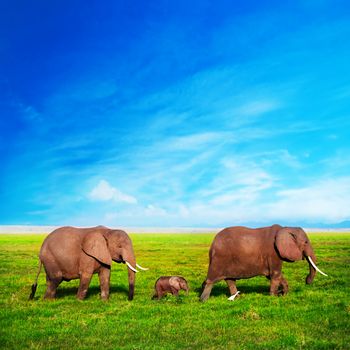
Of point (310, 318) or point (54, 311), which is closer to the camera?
point (310, 318)

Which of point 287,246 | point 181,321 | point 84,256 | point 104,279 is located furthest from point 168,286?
point 287,246

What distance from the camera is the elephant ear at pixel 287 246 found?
49.2ft

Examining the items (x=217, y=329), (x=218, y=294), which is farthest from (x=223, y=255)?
(x=217, y=329)

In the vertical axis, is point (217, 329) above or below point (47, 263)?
below

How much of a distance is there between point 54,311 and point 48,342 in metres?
3.54

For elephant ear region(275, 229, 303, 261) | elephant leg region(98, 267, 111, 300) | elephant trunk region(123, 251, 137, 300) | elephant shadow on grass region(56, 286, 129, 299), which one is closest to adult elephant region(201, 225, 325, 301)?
elephant ear region(275, 229, 303, 261)

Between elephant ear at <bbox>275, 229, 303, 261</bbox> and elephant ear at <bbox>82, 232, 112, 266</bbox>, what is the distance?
5.99m

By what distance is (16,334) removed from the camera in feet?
36.0

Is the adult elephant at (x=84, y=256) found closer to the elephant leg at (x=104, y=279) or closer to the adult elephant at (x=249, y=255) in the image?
the elephant leg at (x=104, y=279)

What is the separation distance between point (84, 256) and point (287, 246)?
23.4ft

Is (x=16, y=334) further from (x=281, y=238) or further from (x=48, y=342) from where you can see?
(x=281, y=238)

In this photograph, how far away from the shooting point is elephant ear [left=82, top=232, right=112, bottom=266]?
15.4 metres

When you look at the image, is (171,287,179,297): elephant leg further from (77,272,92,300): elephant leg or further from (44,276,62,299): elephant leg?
(44,276,62,299): elephant leg

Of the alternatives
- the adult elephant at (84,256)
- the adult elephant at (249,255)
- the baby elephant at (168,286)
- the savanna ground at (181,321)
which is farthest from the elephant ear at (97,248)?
the adult elephant at (249,255)
